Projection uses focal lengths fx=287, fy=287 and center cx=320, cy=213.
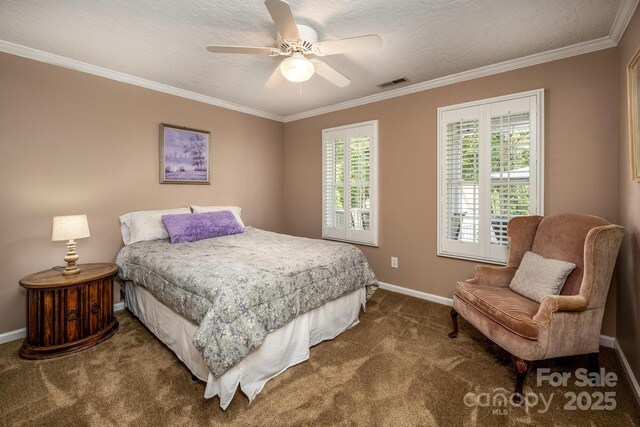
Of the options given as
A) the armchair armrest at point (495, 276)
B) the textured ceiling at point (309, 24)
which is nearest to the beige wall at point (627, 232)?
the textured ceiling at point (309, 24)

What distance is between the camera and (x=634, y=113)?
6.03 ft

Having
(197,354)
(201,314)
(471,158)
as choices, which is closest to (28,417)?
(197,354)

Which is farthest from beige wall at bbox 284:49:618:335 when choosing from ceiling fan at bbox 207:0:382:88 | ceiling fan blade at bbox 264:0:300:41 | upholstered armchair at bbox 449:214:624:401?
ceiling fan blade at bbox 264:0:300:41

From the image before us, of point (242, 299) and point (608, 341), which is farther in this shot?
point (608, 341)

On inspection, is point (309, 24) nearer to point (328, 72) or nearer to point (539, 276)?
point (328, 72)

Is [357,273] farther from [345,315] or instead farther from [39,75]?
[39,75]

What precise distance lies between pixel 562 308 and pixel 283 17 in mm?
2435

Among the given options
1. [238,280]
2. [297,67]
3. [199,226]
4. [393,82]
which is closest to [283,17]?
[297,67]

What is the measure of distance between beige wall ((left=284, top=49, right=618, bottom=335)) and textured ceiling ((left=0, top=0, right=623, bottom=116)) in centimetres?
28

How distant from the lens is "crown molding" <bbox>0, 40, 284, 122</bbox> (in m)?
2.47

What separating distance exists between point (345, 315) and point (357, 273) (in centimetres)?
40

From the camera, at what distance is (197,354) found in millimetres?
→ 1910

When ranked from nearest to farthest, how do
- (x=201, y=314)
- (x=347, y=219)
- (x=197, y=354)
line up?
(x=201, y=314), (x=197, y=354), (x=347, y=219)

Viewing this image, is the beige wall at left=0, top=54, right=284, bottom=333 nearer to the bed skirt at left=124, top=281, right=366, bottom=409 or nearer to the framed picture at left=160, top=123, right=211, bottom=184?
the framed picture at left=160, top=123, right=211, bottom=184
